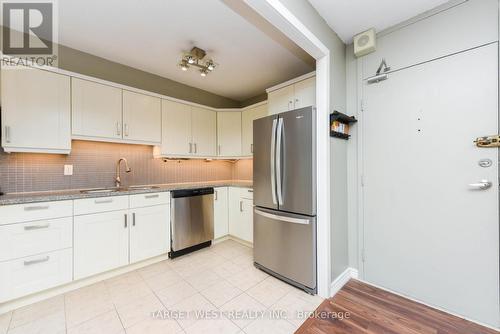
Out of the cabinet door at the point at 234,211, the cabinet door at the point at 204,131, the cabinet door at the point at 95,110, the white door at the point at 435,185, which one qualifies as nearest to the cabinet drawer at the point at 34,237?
the cabinet door at the point at 95,110

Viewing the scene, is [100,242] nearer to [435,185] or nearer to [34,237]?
[34,237]

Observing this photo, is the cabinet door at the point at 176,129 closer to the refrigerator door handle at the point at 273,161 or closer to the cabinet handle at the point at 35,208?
the cabinet handle at the point at 35,208

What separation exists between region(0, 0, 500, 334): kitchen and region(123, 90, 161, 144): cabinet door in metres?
0.03

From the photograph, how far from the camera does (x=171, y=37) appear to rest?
7.03 feet

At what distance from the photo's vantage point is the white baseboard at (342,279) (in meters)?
1.94

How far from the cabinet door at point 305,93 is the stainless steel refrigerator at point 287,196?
1.22ft

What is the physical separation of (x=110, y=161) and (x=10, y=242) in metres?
1.24

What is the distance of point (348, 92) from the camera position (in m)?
2.23

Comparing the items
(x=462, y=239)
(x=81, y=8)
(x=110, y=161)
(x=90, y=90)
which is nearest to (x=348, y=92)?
(x=462, y=239)

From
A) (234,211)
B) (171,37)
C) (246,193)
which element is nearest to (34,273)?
(234,211)

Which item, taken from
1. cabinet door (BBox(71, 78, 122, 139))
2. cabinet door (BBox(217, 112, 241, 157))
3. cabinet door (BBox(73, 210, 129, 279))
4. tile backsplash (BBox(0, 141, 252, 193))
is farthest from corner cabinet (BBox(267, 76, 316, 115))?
cabinet door (BBox(73, 210, 129, 279))

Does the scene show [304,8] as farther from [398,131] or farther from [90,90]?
[90,90]

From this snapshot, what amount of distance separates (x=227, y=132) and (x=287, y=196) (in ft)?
6.36
